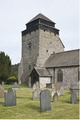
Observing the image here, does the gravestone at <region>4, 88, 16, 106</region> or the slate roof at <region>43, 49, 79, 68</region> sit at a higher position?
the slate roof at <region>43, 49, 79, 68</region>

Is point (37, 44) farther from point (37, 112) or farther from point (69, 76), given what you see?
point (37, 112)

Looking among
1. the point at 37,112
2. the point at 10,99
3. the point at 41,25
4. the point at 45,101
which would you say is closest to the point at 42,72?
the point at 41,25

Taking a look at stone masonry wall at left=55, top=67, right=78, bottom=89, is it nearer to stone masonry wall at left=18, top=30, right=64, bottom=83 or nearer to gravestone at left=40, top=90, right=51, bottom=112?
stone masonry wall at left=18, top=30, right=64, bottom=83

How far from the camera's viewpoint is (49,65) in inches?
1080

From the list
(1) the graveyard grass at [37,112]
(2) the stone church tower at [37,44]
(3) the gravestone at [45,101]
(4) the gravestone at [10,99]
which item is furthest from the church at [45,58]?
(3) the gravestone at [45,101]

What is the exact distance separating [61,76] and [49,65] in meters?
3.84

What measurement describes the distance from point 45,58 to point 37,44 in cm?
375

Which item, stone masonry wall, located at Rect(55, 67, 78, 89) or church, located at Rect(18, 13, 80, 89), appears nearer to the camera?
stone masonry wall, located at Rect(55, 67, 78, 89)

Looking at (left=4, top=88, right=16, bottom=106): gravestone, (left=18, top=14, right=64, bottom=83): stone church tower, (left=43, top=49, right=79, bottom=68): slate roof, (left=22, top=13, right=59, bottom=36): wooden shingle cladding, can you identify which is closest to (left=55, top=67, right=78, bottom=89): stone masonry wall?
(left=43, top=49, right=79, bottom=68): slate roof

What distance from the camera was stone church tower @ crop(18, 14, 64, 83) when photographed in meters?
30.7

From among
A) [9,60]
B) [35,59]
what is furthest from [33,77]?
[9,60]

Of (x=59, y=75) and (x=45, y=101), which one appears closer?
(x=45, y=101)

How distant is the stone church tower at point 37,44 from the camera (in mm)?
30658

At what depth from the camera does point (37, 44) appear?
3077 cm
